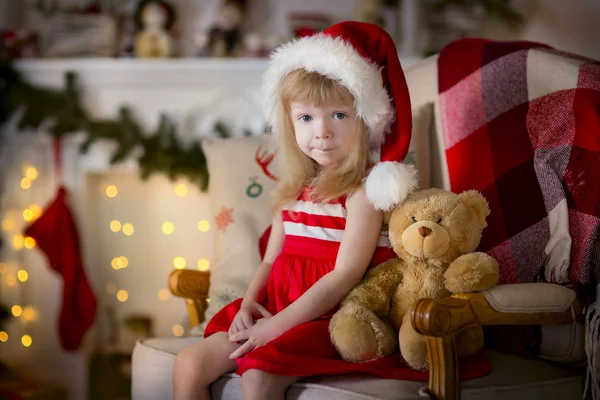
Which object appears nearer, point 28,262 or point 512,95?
point 512,95

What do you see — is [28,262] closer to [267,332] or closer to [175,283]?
[175,283]

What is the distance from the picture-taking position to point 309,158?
1.55 metres

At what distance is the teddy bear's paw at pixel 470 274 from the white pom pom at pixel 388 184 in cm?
17

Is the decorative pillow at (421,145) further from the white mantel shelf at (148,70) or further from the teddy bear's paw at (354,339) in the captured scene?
the white mantel shelf at (148,70)

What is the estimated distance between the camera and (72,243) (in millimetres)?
2676

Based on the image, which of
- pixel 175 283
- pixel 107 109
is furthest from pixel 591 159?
pixel 107 109

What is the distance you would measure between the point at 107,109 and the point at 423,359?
1.87 m

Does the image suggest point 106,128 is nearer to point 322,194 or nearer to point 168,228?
point 168,228

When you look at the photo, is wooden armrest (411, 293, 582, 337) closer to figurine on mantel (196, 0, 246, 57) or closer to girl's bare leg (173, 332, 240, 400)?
girl's bare leg (173, 332, 240, 400)

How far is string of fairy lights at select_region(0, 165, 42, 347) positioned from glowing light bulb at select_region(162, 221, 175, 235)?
0.49 metres

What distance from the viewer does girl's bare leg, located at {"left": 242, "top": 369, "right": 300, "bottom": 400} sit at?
1232 millimetres

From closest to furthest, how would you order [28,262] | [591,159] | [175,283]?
[591,159]
[175,283]
[28,262]

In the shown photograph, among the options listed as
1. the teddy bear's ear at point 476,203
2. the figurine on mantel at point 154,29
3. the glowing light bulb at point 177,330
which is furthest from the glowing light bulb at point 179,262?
the teddy bear's ear at point 476,203

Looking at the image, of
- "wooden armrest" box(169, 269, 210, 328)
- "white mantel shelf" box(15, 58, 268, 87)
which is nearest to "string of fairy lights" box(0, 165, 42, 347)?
"white mantel shelf" box(15, 58, 268, 87)
